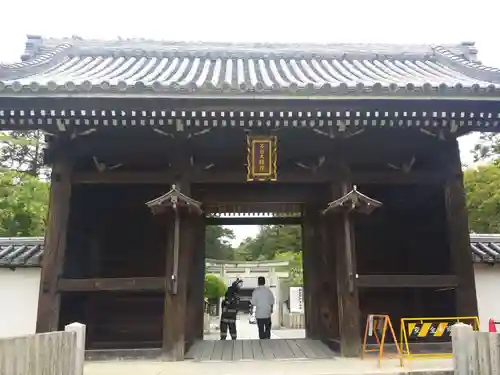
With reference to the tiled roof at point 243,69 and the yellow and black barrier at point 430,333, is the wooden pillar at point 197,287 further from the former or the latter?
the yellow and black barrier at point 430,333

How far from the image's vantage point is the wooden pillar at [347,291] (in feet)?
23.4

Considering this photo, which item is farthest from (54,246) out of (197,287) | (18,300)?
(197,287)

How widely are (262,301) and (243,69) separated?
16.7ft

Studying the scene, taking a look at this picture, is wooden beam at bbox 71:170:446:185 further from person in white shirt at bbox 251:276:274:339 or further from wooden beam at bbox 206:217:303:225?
person in white shirt at bbox 251:276:274:339

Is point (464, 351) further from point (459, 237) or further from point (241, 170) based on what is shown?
point (241, 170)

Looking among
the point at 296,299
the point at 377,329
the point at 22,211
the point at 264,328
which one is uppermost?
the point at 22,211

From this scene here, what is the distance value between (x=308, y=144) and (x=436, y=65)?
4.38 m

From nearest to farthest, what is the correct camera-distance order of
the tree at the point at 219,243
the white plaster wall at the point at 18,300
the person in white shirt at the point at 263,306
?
the white plaster wall at the point at 18,300
the person in white shirt at the point at 263,306
the tree at the point at 219,243

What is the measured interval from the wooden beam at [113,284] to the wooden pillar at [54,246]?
0.60ft

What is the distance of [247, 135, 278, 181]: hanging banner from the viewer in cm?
754

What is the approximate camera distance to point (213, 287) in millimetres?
27078

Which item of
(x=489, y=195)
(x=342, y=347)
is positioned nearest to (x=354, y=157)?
(x=342, y=347)

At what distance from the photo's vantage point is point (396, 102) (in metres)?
6.91

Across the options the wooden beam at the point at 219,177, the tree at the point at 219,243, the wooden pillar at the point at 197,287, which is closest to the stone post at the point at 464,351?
the wooden beam at the point at 219,177
